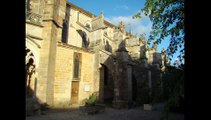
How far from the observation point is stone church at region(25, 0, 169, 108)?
1445 centimetres

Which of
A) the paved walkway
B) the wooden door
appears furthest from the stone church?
the paved walkway

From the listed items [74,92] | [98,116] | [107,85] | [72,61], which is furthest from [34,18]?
[107,85]

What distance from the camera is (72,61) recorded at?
17.4 meters

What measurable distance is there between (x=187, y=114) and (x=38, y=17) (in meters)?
16.1

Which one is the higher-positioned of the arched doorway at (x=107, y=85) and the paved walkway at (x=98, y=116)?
the arched doorway at (x=107, y=85)

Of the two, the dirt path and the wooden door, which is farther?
the wooden door

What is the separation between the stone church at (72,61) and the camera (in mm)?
14445

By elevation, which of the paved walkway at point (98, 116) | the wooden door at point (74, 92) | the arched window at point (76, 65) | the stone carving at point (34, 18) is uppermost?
the stone carving at point (34, 18)

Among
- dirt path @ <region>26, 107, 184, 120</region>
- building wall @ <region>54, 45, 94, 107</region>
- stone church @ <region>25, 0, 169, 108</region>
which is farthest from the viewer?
building wall @ <region>54, 45, 94, 107</region>

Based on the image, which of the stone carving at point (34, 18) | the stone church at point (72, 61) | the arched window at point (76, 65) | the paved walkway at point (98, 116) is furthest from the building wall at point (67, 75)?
the stone carving at point (34, 18)

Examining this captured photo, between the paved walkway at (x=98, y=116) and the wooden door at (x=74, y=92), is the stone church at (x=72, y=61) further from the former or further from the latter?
the paved walkway at (x=98, y=116)

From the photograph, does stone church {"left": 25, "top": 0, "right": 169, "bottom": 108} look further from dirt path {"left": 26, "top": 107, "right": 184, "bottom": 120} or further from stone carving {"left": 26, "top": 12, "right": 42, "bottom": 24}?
dirt path {"left": 26, "top": 107, "right": 184, "bottom": 120}

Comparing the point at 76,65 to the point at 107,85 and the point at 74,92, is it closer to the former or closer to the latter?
the point at 74,92
